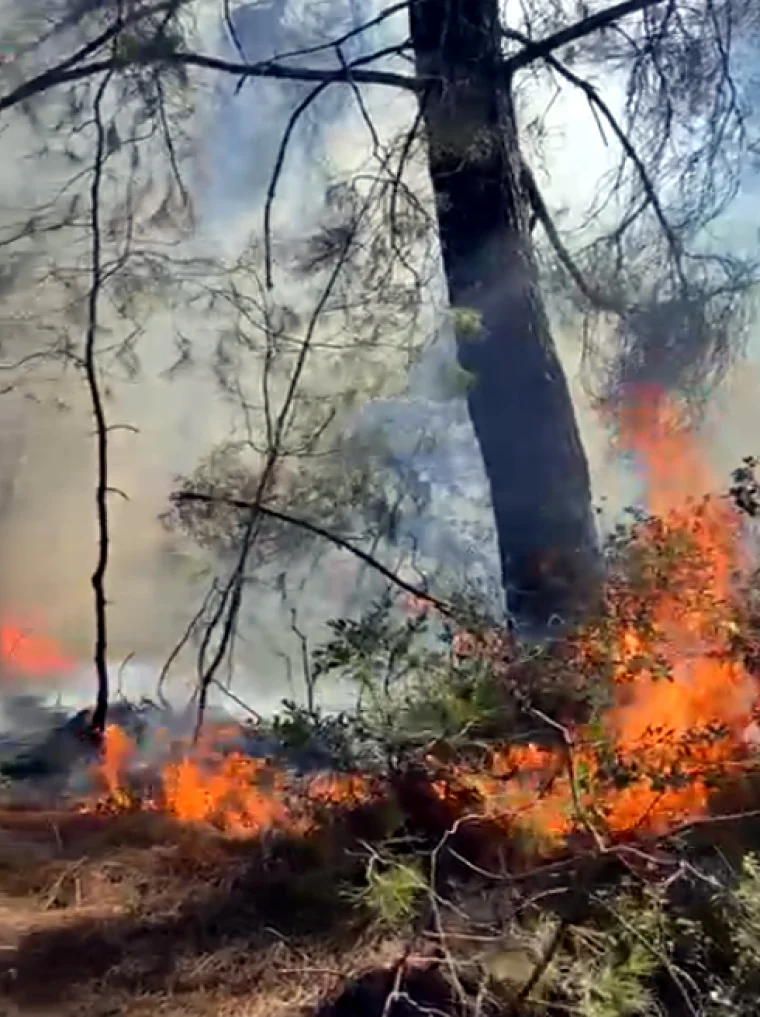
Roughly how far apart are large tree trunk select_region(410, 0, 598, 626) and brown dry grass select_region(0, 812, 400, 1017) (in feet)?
1.55

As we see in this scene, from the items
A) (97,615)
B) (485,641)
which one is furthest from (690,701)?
(97,615)

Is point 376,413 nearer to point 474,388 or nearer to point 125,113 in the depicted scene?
point 474,388

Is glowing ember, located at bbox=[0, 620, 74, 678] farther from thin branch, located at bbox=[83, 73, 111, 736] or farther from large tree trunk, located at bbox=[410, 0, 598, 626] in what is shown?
large tree trunk, located at bbox=[410, 0, 598, 626]

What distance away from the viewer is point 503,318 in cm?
188

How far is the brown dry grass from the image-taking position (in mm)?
1431

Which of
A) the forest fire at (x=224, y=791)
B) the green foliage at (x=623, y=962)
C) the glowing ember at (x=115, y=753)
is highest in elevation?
the glowing ember at (x=115, y=753)

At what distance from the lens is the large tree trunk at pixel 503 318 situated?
186 cm

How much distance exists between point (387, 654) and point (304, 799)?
0.67ft

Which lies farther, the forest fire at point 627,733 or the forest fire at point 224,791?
the forest fire at point 224,791

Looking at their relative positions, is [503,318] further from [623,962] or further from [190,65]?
[623,962]

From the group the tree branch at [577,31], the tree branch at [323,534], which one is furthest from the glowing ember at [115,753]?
the tree branch at [577,31]

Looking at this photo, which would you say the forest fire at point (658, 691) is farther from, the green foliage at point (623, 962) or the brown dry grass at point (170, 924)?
the brown dry grass at point (170, 924)

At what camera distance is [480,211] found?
6.17ft

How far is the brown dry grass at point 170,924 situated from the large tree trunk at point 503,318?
47cm
